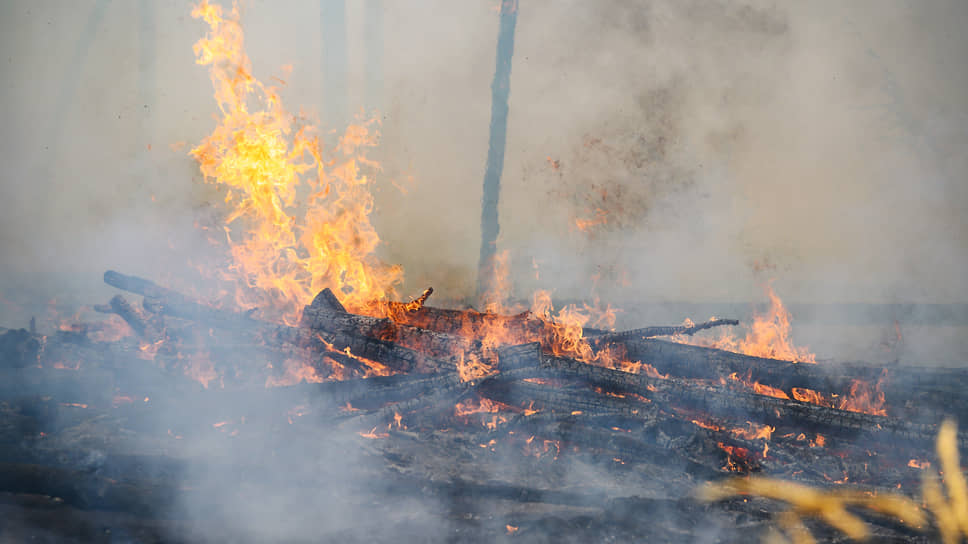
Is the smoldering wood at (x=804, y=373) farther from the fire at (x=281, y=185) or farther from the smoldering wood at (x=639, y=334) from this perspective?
the fire at (x=281, y=185)

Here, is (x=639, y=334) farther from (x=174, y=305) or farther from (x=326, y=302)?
(x=174, y=305)

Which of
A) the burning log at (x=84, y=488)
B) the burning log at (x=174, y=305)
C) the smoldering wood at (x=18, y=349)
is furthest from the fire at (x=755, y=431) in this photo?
the smoldering wood at (x=18, y=349)

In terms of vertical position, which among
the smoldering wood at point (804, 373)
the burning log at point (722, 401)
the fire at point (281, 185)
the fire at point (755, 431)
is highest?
the fire at point (281, 185)

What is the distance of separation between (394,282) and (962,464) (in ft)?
16.0

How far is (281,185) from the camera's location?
5.53 m

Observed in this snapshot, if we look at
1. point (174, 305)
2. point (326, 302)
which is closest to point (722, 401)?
point (326, 302)

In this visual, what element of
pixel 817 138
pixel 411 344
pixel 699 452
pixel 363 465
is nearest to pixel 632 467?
pixel 699 452

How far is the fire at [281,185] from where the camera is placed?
219 inches

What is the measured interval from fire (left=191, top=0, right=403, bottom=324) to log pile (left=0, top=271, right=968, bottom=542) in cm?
134

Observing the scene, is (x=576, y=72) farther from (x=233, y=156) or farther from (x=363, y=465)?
(x=363, y=465)

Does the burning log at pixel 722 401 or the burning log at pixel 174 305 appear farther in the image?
the burning log at pixel 174 305

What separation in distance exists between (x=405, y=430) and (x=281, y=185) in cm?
312

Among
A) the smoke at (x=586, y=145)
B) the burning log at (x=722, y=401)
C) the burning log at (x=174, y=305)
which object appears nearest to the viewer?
the burning log at (x=722, y=401)

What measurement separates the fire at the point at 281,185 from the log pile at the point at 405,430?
1.34 metres
